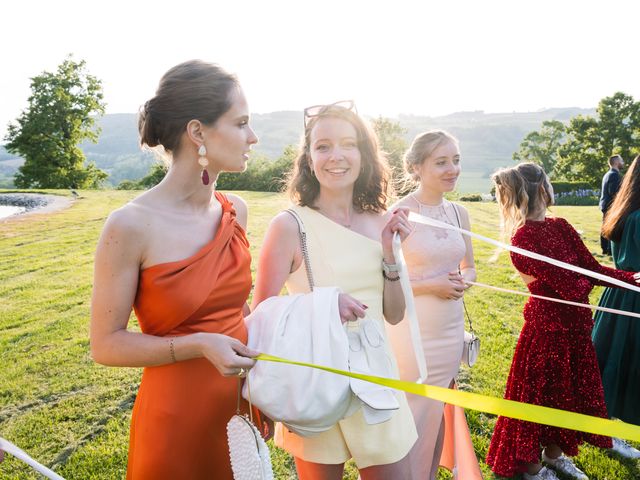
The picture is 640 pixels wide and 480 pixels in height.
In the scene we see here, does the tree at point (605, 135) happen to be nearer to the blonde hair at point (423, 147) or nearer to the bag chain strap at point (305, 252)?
the blonde hair at point (423, 147)

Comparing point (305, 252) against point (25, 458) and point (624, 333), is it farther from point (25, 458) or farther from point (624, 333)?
point (624, 333)

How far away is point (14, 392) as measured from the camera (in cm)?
543

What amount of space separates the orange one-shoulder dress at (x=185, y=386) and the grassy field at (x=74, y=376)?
45.9 inches

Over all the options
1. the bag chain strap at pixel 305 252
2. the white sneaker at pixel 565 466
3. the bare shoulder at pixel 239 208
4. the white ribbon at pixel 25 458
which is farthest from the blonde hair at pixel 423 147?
the white ribbon at pixel 25 458

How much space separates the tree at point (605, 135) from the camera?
4653 centimetres

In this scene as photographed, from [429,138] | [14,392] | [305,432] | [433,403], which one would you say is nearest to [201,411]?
[305,432]

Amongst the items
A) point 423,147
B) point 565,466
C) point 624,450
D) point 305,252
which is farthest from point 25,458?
point 624,450

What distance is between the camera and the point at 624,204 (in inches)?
177

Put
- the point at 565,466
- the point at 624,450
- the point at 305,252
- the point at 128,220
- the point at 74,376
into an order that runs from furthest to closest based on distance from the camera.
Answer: the point at 74,376 < the point at 624,450 < the point at 565,466 < the point at 305,252 < the point at 128,220

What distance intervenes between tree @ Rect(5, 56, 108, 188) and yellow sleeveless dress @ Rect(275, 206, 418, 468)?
50851mm

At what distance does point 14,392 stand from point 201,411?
4.63 m

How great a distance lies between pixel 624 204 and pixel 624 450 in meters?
2.13

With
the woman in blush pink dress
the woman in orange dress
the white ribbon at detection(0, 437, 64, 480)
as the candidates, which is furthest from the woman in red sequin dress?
the white ribbon at detection(0, 437, 64, 480)

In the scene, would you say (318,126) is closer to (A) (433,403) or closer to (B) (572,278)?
(A) (433,403)
